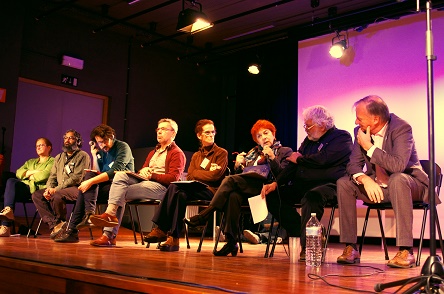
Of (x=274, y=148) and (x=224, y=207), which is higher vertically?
(x=274, y=148)

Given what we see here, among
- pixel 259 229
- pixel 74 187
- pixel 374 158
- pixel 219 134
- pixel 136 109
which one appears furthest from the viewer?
pixel 219 134

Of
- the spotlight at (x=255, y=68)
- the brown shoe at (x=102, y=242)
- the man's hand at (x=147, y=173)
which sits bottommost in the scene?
the brown shoe at (x=102, y=242)

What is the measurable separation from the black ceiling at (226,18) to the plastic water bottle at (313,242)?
3926mm

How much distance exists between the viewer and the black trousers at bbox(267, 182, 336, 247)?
10.9 feet

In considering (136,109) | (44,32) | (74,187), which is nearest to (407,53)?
(74,187)

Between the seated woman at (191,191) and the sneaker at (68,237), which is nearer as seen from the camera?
the seated woman at (191,191)

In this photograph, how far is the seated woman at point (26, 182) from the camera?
5.26 m

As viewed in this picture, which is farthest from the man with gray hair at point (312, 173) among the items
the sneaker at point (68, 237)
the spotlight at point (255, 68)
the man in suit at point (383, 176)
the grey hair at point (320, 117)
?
the spotlight at point (255, 68)

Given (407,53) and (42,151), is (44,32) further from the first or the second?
(407,53)

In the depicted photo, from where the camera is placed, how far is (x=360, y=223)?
614 cm

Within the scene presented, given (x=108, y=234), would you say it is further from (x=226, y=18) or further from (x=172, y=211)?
(x=226, y=18)

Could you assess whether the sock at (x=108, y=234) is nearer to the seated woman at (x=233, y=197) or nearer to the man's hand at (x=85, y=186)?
the man's hand at (x=85, y=186)

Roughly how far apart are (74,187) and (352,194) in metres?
2.81

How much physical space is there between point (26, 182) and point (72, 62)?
9.77ft
